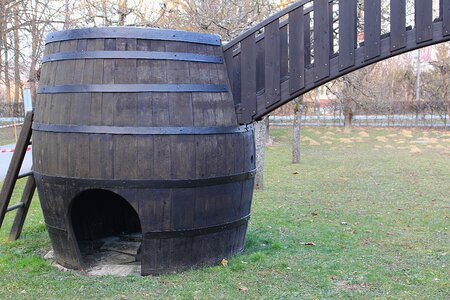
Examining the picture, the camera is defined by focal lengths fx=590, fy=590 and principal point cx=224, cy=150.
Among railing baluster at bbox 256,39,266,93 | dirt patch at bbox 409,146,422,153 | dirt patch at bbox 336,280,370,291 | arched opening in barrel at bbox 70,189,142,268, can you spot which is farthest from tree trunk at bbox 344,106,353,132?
dirt patch at bbox 336,280,370,291

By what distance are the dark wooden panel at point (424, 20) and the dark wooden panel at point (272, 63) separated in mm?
1273

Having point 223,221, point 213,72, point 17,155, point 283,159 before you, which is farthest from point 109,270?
point 283,159

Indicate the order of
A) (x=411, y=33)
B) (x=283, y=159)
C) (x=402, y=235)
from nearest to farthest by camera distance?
1. (x=411, y=33)
2. (x=402, y=235)
3. (x=283, y=159)

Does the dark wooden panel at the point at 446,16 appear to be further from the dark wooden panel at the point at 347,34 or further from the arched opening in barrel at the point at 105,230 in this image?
the arched opening in barrel at the point at 105,230

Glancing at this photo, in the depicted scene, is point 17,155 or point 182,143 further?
point 17,155

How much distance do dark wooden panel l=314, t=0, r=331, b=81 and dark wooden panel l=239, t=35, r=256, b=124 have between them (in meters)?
0.62

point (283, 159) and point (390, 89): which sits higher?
point (390, 89)

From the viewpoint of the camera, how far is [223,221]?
18.6 ft

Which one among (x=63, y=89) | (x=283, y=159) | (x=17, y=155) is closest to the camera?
(x=63, y=89)

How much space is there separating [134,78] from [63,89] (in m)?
0.72

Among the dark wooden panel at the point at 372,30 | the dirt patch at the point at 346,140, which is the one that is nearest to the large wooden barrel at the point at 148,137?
the dark wooden panel at the point at 372,30

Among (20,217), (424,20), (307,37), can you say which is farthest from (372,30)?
(20,217)

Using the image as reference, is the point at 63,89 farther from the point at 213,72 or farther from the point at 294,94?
the point at 294,94

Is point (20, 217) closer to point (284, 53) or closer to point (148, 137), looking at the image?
point (148, 137)
